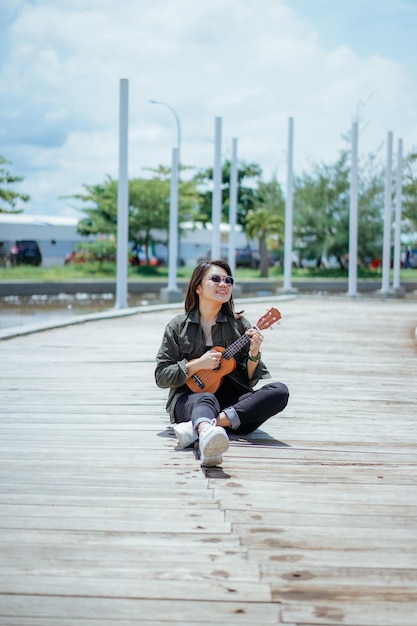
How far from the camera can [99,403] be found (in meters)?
7.55

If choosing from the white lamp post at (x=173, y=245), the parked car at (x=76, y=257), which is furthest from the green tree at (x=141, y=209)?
the white lamp post at (x=173, y=245)

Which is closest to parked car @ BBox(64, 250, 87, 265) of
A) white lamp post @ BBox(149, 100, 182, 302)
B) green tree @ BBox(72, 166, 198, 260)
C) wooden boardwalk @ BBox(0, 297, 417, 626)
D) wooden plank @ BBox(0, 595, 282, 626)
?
green tree @ BBox(72, 166, 198, 260)

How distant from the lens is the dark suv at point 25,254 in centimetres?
5028

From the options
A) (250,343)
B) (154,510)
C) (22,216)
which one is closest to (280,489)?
(154,510)

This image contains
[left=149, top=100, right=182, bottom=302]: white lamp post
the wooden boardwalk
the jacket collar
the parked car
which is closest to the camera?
the wooden boardwalk

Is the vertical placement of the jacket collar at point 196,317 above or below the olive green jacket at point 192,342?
above

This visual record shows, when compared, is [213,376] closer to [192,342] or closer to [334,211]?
[192,342]

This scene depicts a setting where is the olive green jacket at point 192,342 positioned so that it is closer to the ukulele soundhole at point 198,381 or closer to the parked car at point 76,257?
the ukulele soundhole at point 198,381

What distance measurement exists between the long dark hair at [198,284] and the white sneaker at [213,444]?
3.38 ft

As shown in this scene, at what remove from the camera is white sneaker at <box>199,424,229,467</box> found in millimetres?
4875

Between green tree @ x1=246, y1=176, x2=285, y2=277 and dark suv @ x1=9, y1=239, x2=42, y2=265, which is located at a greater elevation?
green tree @ x1=246, y1=176, x2=285, y2=277

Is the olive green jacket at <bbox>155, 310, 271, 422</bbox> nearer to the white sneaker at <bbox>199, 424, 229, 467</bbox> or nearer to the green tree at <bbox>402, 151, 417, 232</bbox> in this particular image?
the white sneaker at <bbox>199, 424, 229, 467</bbox>

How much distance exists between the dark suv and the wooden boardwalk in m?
42.7

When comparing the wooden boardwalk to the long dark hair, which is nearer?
the wooden boardwalk
